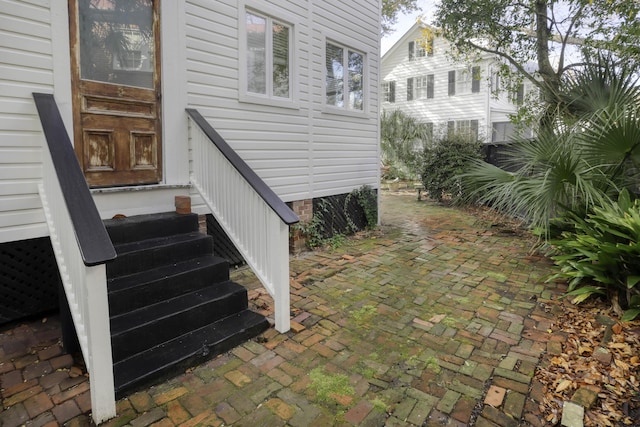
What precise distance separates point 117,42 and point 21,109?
3.58 feet

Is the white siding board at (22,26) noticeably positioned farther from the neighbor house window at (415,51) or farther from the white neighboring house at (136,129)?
the neighbor house window at (415,51)

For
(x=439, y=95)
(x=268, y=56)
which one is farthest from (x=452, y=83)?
(x=268, y=56)

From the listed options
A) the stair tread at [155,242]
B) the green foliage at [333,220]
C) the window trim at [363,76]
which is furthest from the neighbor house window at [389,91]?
the stair tread at [155,242]

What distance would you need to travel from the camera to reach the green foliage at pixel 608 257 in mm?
3203

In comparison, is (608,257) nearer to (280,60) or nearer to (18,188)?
(280,60)

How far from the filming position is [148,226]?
3484 millimetres

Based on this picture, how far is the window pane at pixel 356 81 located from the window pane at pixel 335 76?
1.06 ft

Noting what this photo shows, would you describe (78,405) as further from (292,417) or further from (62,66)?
(62,66)

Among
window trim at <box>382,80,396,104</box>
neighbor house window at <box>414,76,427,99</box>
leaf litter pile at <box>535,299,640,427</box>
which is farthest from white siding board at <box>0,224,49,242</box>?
window trim at <box>382,80,396,104</box>

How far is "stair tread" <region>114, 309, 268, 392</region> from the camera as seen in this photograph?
2.43m

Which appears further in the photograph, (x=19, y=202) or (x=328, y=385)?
(x=19, y=202)

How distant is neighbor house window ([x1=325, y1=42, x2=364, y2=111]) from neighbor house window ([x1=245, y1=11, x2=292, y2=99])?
0.96 metres

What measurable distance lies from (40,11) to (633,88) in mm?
5963

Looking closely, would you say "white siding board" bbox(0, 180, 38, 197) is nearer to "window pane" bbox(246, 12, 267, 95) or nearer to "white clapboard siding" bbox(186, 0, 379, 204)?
"white clapboard siding" bbox(186, 0, 379, 204)
